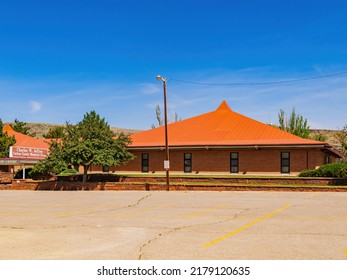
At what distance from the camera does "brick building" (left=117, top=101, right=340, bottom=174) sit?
35.2 m

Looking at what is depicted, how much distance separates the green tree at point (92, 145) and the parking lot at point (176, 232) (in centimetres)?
1126

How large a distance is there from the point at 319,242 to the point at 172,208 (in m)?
8.91

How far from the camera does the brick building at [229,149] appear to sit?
35.2m

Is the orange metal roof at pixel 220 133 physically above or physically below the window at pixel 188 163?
above

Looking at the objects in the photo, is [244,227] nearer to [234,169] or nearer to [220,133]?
[234,169]

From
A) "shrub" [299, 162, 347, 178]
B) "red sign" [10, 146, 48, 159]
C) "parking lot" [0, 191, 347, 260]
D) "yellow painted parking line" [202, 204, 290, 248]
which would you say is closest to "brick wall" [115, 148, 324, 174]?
"shrub" [299, 162, 347, 178]

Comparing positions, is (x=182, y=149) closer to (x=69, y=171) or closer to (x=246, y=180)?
(x=246, y=180)

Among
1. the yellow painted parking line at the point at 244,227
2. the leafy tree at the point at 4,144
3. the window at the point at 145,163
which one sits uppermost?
the leafy tree at the point at 4,144

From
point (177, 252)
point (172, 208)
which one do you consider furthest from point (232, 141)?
point (177, 252)

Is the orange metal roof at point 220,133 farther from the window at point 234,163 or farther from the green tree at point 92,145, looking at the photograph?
the green tree at point 92,145

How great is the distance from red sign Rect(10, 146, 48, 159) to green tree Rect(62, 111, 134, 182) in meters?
4.94

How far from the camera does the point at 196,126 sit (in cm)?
4266

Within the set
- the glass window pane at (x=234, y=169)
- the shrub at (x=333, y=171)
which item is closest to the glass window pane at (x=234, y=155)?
the glass window pane at (x=234, y=169)

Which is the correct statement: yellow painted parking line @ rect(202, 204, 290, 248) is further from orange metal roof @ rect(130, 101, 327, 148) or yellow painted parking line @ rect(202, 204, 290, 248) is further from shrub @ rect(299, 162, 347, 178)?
orange metal roof @ rect(130, 101, 327, 148)
